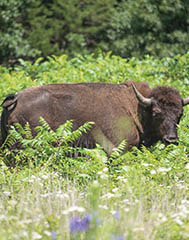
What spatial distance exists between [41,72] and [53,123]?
4.33 m

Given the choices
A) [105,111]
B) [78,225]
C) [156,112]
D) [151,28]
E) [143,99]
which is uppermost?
[78,225]

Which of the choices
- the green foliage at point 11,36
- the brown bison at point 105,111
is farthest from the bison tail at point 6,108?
the green foliage at point 11,36

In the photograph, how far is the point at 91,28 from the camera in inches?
843

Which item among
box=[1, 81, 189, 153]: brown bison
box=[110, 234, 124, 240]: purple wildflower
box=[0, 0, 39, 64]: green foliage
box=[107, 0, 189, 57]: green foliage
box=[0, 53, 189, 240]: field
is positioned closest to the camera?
box=[110, 234, 124, 240]: purple wildflower

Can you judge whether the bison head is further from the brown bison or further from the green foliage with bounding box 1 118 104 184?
the green foliage with bounding box 1 118 104 184

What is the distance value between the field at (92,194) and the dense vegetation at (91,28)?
32.6ft

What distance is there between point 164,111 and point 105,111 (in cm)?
95

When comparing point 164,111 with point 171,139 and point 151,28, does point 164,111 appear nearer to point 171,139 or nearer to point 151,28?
point 171,139

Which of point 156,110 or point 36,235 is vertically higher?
point 36,235

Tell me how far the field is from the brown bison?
1.20 feet

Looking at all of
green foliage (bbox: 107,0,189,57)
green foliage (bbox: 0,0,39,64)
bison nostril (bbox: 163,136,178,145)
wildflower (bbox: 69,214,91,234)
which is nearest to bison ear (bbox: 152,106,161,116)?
bison nostril (bbox: 163,136,178,145)

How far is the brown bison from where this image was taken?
7.47 metres

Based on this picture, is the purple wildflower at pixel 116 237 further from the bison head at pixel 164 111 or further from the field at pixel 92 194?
the bison head at pixel 164 111

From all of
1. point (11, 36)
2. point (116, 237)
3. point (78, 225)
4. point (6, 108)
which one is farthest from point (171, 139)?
point (11, 36)
